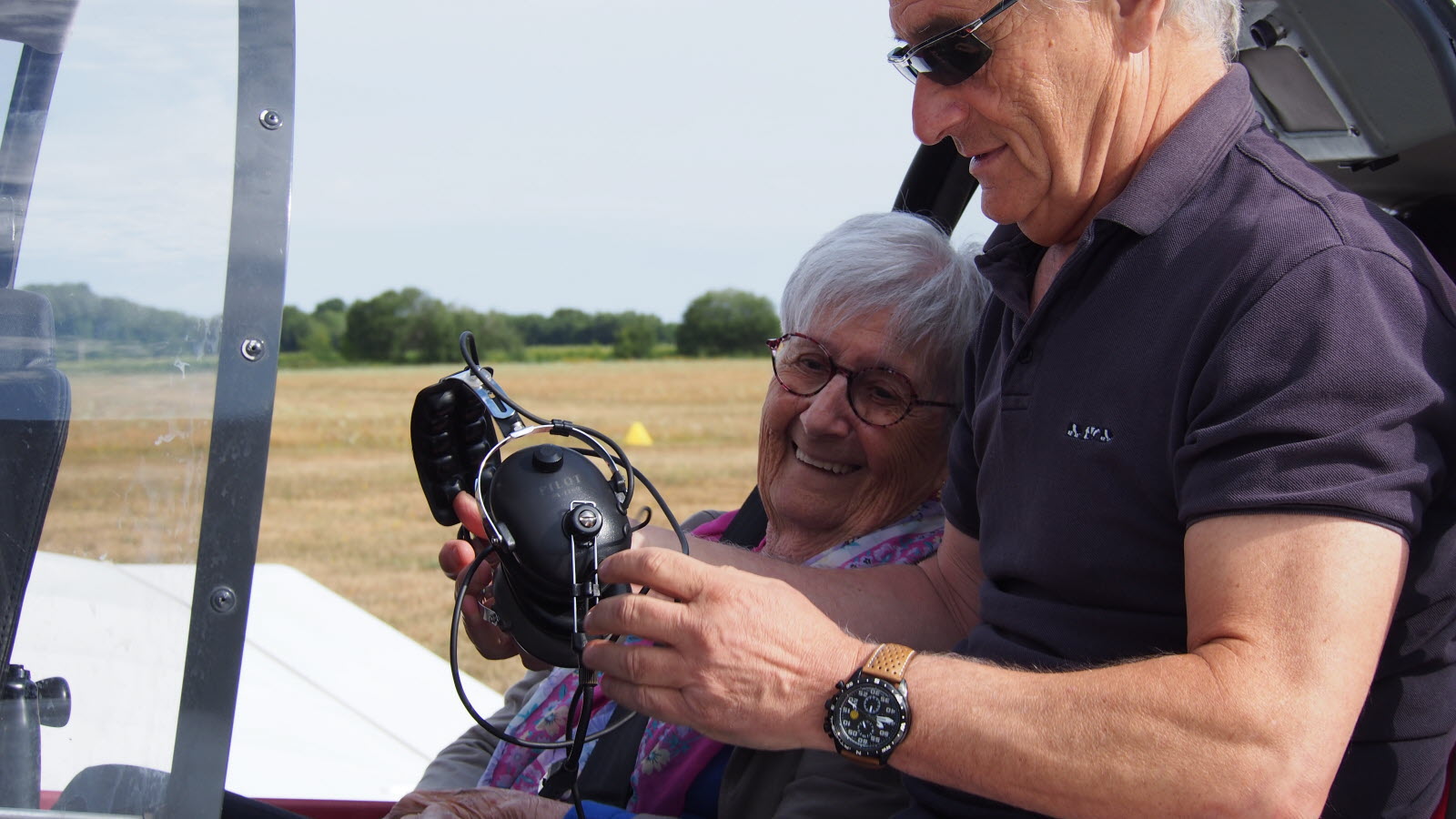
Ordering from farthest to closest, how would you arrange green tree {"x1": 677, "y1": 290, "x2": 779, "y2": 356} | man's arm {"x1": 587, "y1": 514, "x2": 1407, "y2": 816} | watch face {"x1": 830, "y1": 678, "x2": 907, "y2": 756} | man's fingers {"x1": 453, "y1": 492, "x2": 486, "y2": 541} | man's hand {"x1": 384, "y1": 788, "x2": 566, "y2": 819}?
green tree {"x1": 677, "y1": 290, "x2": 779, "y2": 356}, man's hand {"x1": 384, "y1": 788, "x2": 566, "y2": 819}, man's fingers {"x1": 453, "y1": 492, "x2": 486, "y2": 541}, watch face {"x1": 830, "y1": 678, "x2": 907, "y2": 756}, man's arm {"x1": 587, "y1": 514, "x2": 1407, "y2": 816}

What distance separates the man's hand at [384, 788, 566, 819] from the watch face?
0.68 m

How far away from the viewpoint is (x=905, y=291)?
2010mm

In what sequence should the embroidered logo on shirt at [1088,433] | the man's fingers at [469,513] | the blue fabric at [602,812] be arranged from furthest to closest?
the blue fabric at [602,812] < the man's fingers at [469,513] < the embroidered logo on shirt at [1088,433]

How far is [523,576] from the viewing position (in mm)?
1310

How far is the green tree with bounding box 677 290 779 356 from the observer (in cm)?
4044

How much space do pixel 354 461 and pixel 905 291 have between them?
50.2 feet

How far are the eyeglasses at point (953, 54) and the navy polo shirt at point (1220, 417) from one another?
9.0 inches

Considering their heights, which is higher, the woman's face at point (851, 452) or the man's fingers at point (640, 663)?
the woman's face at point (851, 452)

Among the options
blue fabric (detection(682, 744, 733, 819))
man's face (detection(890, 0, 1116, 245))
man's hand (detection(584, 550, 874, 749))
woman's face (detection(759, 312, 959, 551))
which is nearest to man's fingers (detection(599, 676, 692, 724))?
man's hand (detection(584, 550, 874, 749))

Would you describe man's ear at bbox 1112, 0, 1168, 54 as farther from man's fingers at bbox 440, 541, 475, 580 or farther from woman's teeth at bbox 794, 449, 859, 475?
man's fingers at bbox 440, 541, 475, 580

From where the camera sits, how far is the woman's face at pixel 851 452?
2.01 meters

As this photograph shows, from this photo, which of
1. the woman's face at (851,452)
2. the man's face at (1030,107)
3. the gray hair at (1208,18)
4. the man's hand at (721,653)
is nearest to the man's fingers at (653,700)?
the man's hand at (721,653)

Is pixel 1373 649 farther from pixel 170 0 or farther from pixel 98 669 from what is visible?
pixel 170 0

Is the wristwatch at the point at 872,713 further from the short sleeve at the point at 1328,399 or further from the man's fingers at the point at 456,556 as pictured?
the man's fingers at the point at 456,556
